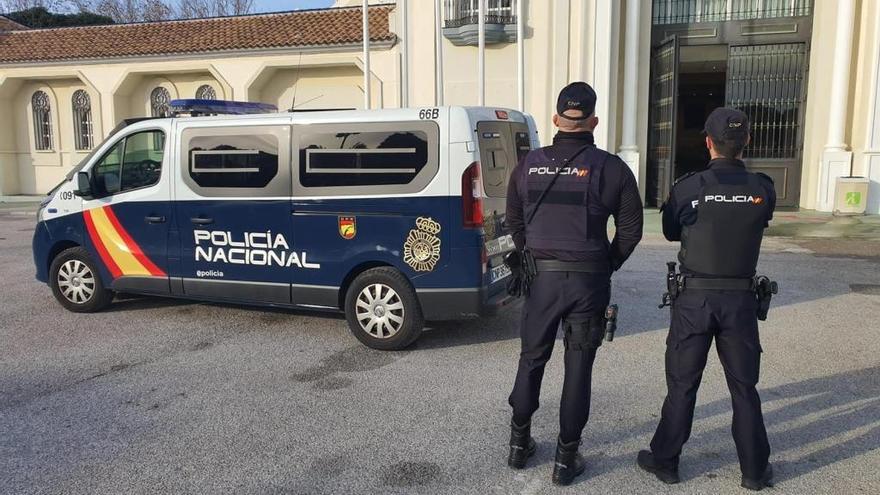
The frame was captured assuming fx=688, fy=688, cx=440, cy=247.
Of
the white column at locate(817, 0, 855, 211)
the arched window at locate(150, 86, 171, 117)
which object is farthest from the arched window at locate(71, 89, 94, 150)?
the white column at locate(817, 0, 855, 211)

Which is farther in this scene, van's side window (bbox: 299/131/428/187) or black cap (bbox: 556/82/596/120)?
van's side window (bbox: 299/131/428/187)

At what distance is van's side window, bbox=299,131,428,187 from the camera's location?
5.39 metres

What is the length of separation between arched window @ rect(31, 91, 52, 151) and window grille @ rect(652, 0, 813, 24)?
19.4 meters

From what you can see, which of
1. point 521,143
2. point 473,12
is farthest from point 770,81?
point 521,143

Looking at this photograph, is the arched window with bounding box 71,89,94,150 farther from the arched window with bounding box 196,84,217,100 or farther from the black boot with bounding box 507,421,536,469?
the black boot with bounding box 507,421,536,469

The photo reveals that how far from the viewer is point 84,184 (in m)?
6.46

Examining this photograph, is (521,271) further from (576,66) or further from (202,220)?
(576,66)

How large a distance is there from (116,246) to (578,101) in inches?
198

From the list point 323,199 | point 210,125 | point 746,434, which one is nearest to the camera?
point 746,434

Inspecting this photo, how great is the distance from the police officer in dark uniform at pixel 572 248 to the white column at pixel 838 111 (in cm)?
1415

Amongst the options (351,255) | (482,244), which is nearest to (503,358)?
(482,244)

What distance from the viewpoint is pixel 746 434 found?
3.27m

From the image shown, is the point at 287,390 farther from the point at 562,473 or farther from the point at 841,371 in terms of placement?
the point at 841,371

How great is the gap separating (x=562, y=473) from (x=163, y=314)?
4886 millimetres
